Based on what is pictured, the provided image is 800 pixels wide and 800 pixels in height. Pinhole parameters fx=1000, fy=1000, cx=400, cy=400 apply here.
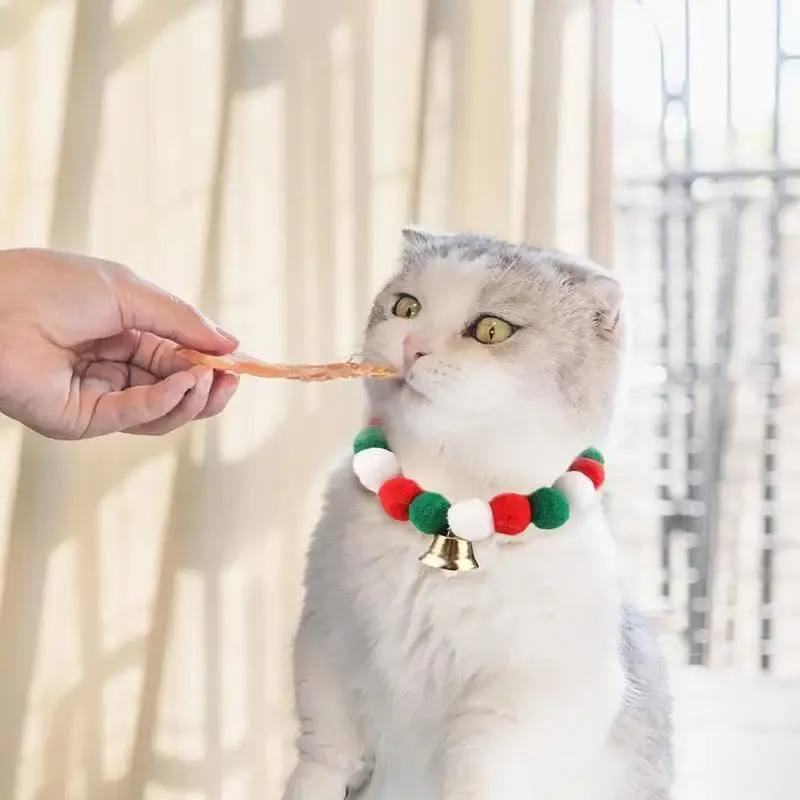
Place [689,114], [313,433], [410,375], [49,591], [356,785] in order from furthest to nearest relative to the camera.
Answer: [689,114], [313,433], [49,591], [356,785], [410,375]

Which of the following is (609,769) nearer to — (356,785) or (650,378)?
(356,785)

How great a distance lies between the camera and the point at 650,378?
1502 millimetres

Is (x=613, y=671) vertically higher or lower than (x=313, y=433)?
lower

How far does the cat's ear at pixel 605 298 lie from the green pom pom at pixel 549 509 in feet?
0.46

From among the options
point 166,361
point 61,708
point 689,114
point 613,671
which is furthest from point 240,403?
point 689,114

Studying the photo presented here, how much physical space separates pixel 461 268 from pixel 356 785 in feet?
1.45

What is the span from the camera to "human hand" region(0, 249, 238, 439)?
31.8 inches

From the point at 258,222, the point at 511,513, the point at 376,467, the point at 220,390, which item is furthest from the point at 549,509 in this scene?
the point at 258,222

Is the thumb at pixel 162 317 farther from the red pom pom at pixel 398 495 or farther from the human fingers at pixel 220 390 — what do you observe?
the red pom pom at pixel 398 495

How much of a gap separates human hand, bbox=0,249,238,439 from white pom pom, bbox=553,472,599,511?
30cm

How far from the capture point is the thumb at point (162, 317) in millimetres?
824

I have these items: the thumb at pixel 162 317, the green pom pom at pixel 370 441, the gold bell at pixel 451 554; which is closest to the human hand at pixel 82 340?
the thumb at pixel 162 317

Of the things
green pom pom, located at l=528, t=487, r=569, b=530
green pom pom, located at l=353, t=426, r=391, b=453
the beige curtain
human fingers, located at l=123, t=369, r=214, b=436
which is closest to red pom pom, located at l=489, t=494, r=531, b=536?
green pom pom, located at l=528, t=487, r=569, b=530

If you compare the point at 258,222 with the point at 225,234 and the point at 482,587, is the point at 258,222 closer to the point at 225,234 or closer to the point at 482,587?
the point at 225,234
